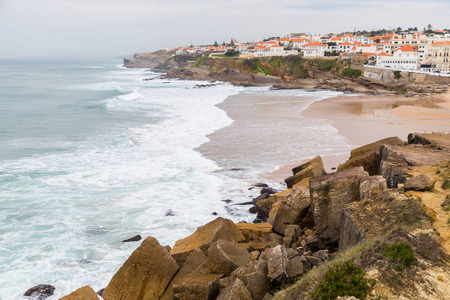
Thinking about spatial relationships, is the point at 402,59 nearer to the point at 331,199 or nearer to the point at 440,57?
the point at 440,57

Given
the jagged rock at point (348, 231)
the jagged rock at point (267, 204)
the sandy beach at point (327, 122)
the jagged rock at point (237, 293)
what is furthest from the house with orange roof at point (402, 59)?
the jagged rock at point (237, 293)

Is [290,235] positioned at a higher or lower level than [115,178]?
higher

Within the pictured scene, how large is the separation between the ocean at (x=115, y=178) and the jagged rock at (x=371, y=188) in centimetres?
603

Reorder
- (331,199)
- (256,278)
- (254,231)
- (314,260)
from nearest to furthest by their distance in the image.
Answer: (256,278) → (314,260) → (331,199) → (254,231)

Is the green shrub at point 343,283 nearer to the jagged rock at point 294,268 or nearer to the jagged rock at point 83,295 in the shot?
the jagged rock at point 294,268

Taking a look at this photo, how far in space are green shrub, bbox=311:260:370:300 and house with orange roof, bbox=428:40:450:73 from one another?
270ft

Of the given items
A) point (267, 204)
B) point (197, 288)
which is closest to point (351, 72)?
point (267, 204)

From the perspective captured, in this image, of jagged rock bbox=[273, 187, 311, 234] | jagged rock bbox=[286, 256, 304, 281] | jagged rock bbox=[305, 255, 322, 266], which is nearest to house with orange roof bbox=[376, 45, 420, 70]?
jagged rock bbox=[273, 187, 311, 234]

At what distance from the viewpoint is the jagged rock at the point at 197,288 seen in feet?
27.0

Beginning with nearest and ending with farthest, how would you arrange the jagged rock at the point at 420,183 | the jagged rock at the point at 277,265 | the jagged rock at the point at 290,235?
the jagged rock at the point at 277,265 → the jagged rock at the point at 420,183 → the jagged rock at the point at 290,235

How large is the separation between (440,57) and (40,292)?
86.1 metres

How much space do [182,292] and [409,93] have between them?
A: 58841mm

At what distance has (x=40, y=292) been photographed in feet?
35.2

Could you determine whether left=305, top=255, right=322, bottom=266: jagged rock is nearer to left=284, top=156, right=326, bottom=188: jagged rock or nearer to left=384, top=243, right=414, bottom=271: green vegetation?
left=384, top=243, right=414, bottom=271: green vegetation
